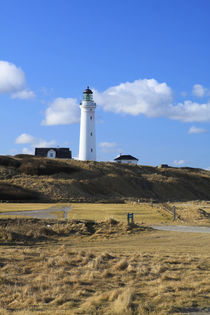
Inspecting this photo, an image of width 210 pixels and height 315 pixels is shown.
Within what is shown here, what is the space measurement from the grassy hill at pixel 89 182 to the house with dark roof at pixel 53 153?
35.0 ft

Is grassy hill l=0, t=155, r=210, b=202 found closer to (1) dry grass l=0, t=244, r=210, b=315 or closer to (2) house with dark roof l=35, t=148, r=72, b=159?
(2) house with dark roof l=35, t=148, r=72, b=159

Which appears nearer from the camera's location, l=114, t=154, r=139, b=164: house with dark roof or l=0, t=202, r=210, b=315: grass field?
l=0, t=202, r=210, b=315: grass field

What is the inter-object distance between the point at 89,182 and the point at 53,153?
2644cm

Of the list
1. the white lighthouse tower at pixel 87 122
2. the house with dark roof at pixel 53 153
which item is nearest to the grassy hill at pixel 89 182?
the white lighthouse tower at pixel 87 122

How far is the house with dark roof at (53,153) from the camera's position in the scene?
288ft

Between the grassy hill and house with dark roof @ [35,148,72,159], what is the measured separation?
10677 millimetres

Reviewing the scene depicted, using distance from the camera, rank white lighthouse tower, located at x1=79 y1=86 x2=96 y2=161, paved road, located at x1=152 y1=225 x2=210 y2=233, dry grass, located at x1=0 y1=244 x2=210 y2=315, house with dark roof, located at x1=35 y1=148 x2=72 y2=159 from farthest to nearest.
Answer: house with dark roof, located at x1=35 y1=148 x2=72 y2=159, white lighthouse tower, located at x1=79 y1=86 x2=96 y2=161, paved road, located at x1=152 y1=225 x2=210 y2=233, dry grass, located at x1=0 y1=244 x2=210 y2=315

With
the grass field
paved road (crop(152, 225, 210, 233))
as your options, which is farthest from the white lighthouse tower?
the grass field

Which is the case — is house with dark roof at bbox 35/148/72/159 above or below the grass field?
above

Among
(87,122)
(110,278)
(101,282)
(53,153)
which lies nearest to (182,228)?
(110,278)

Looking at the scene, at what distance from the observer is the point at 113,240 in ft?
75.5

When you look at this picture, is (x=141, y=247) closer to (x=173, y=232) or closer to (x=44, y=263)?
(x=173, y=232)

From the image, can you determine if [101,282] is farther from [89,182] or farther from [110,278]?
[89,182]

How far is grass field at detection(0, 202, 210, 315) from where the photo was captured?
987 centimetres
